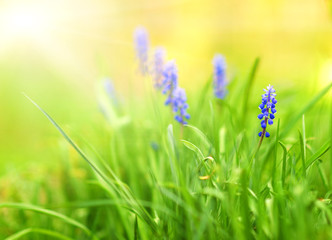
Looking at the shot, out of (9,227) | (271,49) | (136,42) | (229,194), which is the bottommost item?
(9,227)

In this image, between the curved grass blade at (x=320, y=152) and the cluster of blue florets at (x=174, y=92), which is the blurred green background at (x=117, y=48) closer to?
the cluster of blue florets at (x=174, y=92)

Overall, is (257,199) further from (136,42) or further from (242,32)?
(242,32)

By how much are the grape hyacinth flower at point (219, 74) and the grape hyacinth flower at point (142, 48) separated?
45cm

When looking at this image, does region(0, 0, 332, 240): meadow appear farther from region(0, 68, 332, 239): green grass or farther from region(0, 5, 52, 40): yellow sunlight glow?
region(0, 5, 52, 40): yellow sunlight glow

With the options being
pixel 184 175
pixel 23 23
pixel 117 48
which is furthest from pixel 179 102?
pixel 117 48

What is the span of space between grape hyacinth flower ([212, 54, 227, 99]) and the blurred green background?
117cm

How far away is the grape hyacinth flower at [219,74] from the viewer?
2.10m

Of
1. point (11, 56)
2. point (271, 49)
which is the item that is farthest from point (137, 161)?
point (271, 49)

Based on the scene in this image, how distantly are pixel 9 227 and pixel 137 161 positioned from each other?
35.9 inches

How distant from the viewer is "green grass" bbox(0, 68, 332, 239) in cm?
129

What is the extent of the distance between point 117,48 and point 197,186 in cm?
749

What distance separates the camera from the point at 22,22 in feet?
19.6

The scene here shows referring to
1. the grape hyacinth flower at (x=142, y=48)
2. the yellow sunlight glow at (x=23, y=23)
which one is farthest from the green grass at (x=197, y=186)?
the yellow sunlight glow at (x=23, y=23)

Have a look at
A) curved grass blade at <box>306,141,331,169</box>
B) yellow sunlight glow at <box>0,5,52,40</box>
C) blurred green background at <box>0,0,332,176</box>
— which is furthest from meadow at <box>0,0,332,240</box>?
yellow sunlight glow at <box>0,5,52,40</box>
